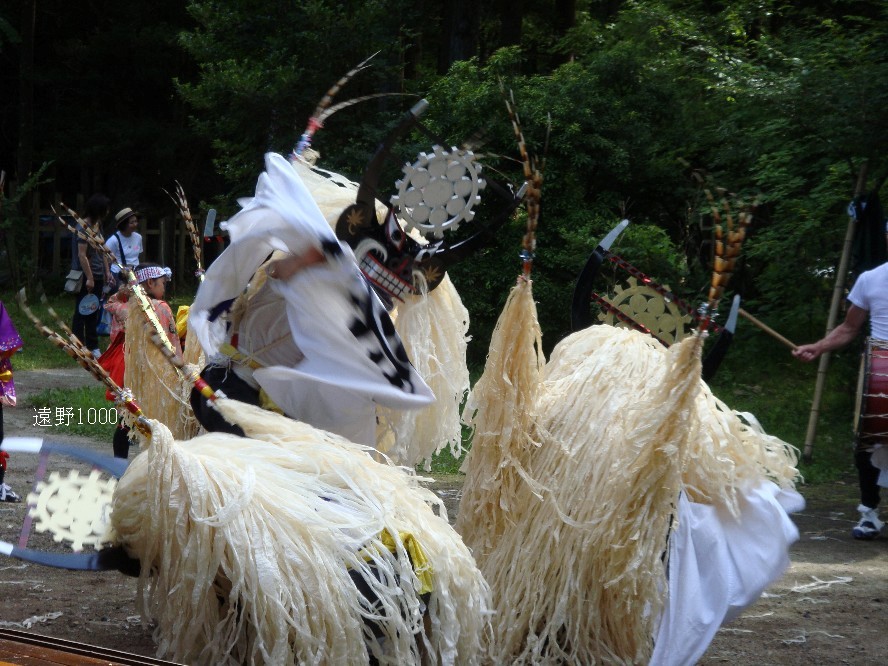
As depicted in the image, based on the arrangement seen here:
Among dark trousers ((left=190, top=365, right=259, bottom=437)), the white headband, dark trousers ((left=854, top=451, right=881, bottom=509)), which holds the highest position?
the white headband

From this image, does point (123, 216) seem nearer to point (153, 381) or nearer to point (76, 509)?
point (153, 381)

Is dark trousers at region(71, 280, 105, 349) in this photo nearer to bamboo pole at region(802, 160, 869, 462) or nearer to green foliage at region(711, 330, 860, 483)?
green foliage at region(711, 330, 860, 483)

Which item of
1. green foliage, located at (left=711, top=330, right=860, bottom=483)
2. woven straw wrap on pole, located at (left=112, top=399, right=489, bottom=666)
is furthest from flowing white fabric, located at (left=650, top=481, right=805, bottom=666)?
green foliage, located at (left=711, top=330, right=860, bottom=483)

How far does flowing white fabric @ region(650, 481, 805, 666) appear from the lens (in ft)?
10.6

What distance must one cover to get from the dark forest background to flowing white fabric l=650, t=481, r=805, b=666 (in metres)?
2.25

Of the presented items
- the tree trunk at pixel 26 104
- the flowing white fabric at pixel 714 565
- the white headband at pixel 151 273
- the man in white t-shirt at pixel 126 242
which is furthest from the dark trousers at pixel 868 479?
the tree trunk at pixel 26 104

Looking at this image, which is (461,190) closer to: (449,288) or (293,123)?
(449,288)

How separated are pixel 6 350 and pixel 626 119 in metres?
6.52

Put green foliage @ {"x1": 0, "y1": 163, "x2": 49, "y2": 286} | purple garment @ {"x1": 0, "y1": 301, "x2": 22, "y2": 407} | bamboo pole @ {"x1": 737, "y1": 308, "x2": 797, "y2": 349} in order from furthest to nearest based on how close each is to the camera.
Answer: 1. green foliage @ {"x1": 0, "y1": 163, "x2": 49, "y2": 286}
2. purple garment @ {"x1": 0, "y1": 301, "x2": 22, "y2": 407}
3. bamboo pole @ {"x1": 737, "y1": 308, "x2": 797, "y2": 349}

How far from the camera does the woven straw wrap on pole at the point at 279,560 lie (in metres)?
2.49

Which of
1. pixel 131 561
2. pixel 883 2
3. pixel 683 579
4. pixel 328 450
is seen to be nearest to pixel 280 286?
pixel 328 450

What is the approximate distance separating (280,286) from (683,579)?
1.57 meters

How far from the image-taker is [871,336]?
5.61 m

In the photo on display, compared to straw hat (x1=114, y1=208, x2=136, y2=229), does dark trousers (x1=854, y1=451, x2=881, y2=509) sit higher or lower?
lower
